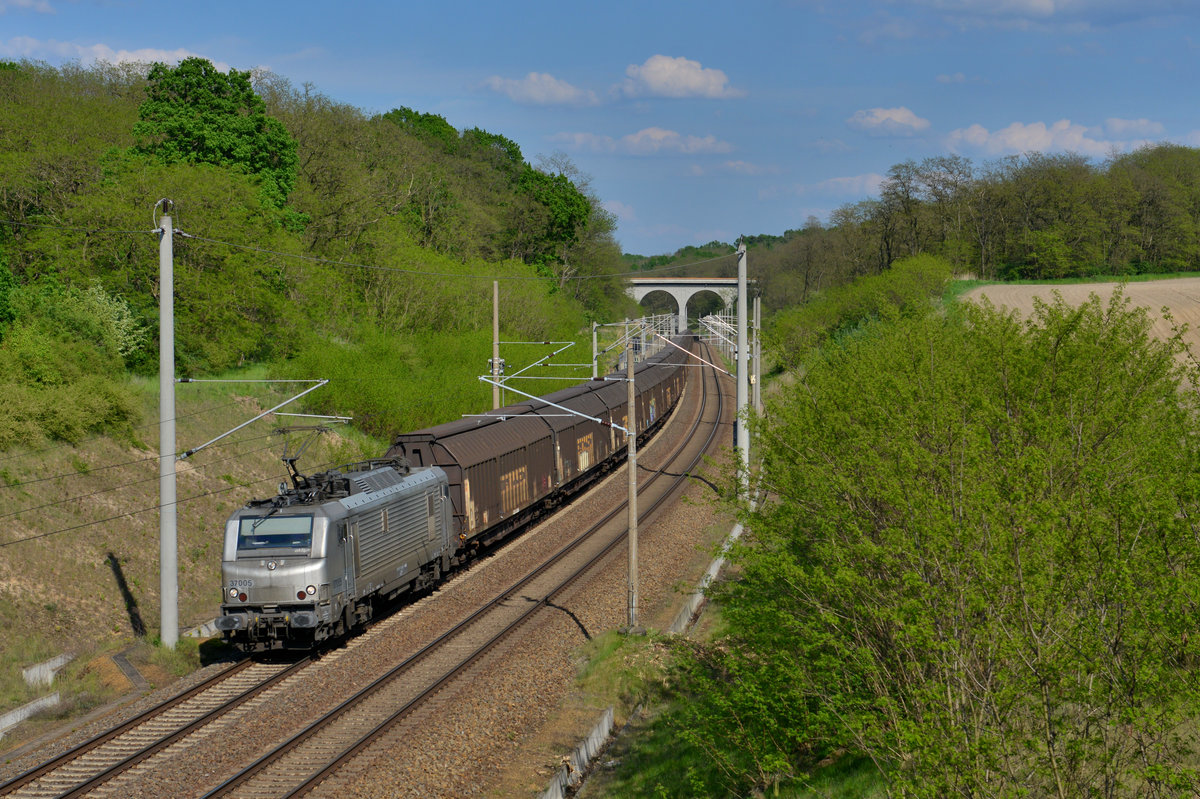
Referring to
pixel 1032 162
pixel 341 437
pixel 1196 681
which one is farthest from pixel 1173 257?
pixel 1196 681

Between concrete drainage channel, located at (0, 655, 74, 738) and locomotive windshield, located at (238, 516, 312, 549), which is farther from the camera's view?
locomotive windshield, located at (238, 516, 312, 549)

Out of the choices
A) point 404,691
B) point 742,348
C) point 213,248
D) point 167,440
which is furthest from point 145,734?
point 213,248

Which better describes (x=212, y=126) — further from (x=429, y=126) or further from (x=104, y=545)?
(x=429, y=126)

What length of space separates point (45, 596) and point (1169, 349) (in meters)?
24.2

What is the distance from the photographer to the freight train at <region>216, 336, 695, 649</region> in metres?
17.3

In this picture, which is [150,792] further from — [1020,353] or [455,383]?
[455,383]

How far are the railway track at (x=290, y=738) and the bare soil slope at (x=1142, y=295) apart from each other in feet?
122

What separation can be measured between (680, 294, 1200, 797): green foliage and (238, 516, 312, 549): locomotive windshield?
7.62m

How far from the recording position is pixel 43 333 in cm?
3025

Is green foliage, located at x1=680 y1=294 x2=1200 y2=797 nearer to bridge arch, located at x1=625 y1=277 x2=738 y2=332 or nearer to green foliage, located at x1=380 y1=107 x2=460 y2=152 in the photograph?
green foliage, located at x1=380 y1=107 x2=460 y2=152

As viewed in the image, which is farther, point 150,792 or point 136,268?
point 136,268

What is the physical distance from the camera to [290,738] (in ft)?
47.0

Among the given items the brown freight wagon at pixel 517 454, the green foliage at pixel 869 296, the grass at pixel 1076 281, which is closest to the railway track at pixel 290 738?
the brown freight wagon at pixel 517 454

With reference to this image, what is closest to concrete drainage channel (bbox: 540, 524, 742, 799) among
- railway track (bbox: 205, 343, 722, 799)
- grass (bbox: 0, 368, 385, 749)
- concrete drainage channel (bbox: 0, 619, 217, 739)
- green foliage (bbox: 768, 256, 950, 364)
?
railway track (bbox: 205, 343, 722, 799)
